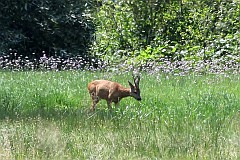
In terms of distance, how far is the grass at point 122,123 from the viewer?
22.1 feet

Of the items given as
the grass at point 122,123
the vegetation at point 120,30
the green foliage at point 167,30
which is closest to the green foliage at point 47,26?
the vegetation at point 120,30

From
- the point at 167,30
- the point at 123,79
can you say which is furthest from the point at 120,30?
the point at 123,79

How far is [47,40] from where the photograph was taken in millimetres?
21453

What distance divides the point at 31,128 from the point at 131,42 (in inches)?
571

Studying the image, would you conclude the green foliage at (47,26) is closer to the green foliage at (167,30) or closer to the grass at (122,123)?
the green foliage at (167,30)

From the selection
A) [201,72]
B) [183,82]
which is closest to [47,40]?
[201,72]

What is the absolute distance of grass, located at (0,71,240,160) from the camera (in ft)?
22.1

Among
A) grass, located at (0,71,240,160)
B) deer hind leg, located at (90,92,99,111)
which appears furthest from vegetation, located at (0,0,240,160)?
deer hind leg, located at (90,92,99,111)

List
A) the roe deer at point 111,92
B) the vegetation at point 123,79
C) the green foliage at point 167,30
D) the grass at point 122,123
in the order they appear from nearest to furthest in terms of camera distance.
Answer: the grass at point 122,123 < the vegetation at point 123,79 < the roe deer at point 111,92 < the green foliage at point 167,30

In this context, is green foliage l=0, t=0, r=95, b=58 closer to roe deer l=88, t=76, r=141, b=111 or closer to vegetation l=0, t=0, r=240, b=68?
vegetation l=0, t=0, r=240, b=68

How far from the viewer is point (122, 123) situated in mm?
8320

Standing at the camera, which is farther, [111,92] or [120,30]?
[120,30]

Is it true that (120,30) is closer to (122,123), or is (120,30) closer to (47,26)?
(47,26)

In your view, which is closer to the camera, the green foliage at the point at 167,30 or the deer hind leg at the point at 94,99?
the deer hind leg at the point at 94,99
